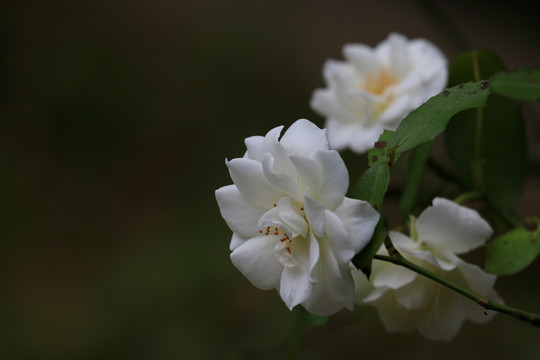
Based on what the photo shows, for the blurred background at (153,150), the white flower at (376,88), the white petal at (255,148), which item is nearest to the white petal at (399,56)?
the white flower at (376,88)

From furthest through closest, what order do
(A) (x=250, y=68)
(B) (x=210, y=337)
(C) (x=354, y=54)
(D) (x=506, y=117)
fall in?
(A) (x=250, y=68), (B) (x=210, y=337), (C) (x=354, y=54), (D) (x=506, y=117)

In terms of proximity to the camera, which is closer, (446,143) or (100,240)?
(446,143)

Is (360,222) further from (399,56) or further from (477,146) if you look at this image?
(399,56)

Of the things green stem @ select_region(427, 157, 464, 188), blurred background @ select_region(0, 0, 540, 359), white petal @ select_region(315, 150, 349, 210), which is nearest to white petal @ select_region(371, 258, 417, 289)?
white petal @ select_region(315, 150, 349, 210)

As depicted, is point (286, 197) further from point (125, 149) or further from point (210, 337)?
point (125, 149)

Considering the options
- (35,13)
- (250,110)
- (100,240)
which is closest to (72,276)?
(100,240)
